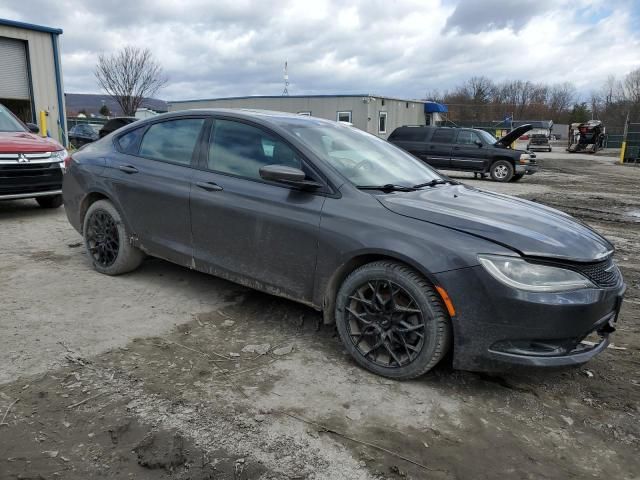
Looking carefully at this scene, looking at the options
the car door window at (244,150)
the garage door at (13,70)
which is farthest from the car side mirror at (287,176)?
the garage door at (13,70)

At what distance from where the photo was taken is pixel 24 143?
7191mm

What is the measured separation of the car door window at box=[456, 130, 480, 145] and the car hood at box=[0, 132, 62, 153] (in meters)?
12.9

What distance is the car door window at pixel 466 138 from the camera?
55.5 feet

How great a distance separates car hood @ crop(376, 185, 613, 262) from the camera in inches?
110

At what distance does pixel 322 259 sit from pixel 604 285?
1672mm

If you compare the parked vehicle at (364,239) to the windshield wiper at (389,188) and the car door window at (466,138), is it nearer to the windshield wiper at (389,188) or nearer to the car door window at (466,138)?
the windshield wiper at (389,188)

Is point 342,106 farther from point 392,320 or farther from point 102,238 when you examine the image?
point 392,320

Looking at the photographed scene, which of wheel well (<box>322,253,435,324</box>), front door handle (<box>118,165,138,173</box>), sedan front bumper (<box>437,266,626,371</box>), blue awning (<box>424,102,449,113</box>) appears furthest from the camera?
blue awning (<box>424,102,449,113</box>)

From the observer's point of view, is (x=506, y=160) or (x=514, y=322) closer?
(x=514, y=322)

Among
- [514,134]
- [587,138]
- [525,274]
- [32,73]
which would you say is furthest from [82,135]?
[587,138]

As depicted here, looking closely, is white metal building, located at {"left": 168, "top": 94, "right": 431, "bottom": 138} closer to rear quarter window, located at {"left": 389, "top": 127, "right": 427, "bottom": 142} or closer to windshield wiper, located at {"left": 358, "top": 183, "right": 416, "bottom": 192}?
rear quarter window, located at {"left": 389, "top": 127, "right": 427, "bottom": 142}

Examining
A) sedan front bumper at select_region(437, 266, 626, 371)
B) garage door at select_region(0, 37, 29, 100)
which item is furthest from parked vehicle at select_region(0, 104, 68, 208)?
garage door at select_region(0, 37, 29, 100)

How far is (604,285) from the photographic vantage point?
9.46 ft

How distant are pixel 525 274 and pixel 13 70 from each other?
15.9 meters
